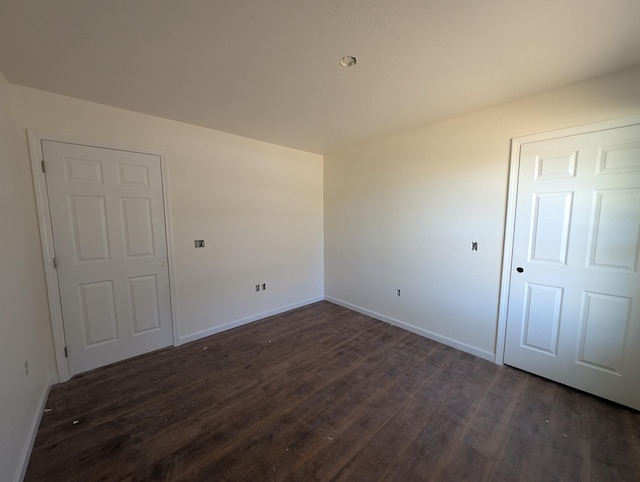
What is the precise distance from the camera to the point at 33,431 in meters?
1.66

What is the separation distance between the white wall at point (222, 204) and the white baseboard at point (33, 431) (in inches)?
41.7

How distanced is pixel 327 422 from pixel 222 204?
2.50 m

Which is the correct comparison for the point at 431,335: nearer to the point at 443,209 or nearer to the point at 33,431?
the point at 443,209

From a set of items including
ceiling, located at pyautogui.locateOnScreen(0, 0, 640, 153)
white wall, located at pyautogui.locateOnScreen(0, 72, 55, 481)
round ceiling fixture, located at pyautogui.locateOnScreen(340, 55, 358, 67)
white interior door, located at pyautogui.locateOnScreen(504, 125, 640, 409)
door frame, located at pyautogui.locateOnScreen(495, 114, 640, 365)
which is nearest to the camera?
ceiling, located at pyautogui.locateOnScreen(0, 0, 640, 153)

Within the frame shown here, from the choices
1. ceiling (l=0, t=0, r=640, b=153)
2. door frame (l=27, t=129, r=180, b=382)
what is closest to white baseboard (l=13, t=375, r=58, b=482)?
door frame (l=27, t=129, r=180, b=382)

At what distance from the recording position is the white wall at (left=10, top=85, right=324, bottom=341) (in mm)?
2221

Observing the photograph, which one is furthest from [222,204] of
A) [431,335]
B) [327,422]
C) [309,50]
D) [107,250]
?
[431,335]

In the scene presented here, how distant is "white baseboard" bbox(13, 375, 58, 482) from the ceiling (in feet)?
7.87

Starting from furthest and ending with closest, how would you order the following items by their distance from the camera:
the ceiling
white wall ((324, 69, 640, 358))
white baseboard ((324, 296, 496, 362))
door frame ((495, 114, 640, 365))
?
white baseboard ((324, 296, 496, 362)), white wall ((324, 69, 640, 358)), door frame ((495, 114, 640, 365)), the ceiling

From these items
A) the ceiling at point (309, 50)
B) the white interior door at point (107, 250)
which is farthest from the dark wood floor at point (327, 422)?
the ceiling at point (309, 50)

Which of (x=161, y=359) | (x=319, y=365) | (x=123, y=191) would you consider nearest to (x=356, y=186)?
(x=319, y=365)

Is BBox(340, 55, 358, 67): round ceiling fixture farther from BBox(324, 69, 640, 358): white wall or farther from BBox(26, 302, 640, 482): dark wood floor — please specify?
BBox(26, 302, 640, 482): dark wood floor

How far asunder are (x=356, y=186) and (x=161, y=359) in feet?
10.4

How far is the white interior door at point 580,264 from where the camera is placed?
6.08 ft
